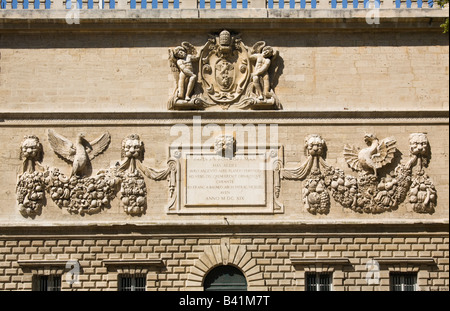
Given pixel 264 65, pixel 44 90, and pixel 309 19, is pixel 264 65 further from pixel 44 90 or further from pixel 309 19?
pixel 44 90

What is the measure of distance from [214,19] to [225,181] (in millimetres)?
3356

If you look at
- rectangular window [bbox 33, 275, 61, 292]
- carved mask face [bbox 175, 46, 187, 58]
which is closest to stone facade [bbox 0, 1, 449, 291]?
rectangular window [bbox 33, 275, 61, 292]

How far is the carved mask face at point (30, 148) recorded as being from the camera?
1839 centimetres

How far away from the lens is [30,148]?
18.4 meters

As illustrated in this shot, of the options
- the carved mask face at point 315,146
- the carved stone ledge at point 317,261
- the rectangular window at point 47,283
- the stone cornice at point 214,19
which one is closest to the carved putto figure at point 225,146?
the carved mask face at point 315,146

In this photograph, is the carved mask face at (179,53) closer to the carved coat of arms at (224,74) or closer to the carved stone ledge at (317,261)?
the carved coat of arms at (224,74)

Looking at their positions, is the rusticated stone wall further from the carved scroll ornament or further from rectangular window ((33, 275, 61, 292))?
the carved scroll ornament

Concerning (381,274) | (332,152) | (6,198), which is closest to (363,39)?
(332,152)

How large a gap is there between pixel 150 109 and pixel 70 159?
191cm

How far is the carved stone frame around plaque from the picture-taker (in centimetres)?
1831

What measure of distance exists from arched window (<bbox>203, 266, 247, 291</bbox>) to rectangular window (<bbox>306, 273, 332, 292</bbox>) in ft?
4.17

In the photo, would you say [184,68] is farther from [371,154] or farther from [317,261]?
[317,261]

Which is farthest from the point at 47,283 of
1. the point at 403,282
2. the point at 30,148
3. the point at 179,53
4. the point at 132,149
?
the point at 403,282

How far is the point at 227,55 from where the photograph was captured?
745 inches
